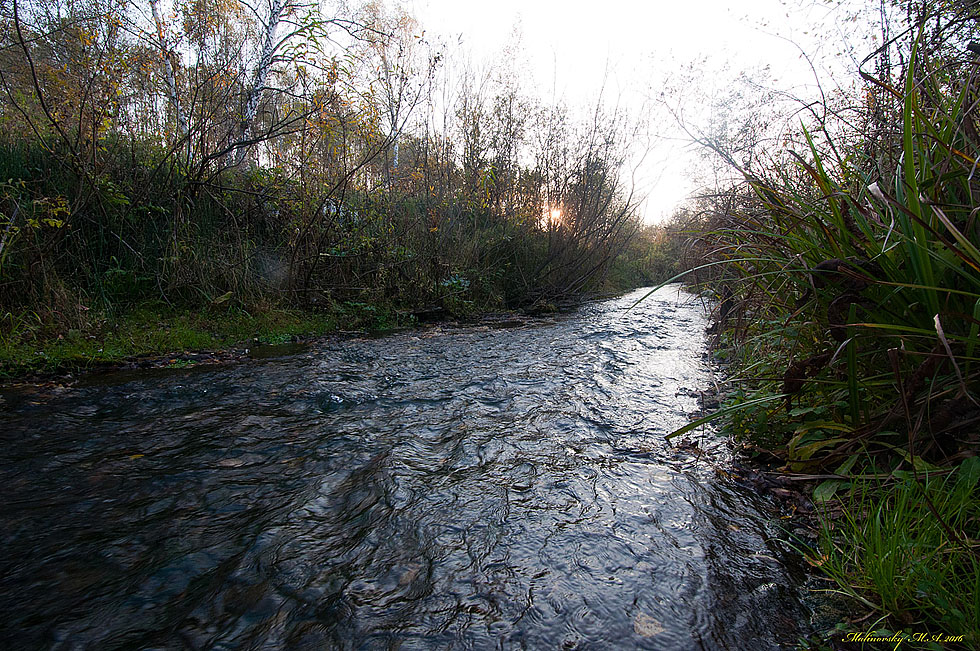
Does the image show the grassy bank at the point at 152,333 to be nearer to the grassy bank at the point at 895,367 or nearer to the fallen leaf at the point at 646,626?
the fallen leaf at the point at 646,626

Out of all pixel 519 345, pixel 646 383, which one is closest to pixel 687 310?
pixel 519 345

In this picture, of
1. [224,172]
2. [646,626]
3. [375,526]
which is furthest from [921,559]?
[224,172]

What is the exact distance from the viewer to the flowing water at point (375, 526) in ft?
A: 4.30

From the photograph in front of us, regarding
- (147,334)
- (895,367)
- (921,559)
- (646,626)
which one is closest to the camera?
(921,559)

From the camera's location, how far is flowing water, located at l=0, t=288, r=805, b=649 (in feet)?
4.30

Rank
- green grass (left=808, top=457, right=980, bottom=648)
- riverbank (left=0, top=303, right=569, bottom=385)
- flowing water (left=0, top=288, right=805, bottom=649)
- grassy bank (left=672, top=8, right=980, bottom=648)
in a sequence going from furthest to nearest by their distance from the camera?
riverbank (left=0, top=303, right=569, bottom=385) → flowing water (left=0, top=288, right=805, bottom=649) → grassy bank (left=672, top=8, right=980, bottom=648) → green grass (left=808, top=457, right=980, bottom=648)

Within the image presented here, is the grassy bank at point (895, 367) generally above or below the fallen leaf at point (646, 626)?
above

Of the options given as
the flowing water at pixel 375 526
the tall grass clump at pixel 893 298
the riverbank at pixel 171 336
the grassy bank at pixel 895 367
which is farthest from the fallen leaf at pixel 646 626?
the riverbank at pixel 171 336

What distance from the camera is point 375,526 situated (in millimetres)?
1786

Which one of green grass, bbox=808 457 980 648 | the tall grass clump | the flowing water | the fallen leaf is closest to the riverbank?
the flowing water

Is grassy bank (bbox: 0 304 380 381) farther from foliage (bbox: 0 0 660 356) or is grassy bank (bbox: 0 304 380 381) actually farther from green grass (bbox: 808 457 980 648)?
green grass (bbox: 808 457 980 648)

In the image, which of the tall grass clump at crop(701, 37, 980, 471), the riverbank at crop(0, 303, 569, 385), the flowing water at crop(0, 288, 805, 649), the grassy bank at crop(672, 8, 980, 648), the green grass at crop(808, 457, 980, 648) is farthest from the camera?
the riverbank at crop(0, 303, 569, 385)

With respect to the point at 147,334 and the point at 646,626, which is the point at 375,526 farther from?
the point at 147,334

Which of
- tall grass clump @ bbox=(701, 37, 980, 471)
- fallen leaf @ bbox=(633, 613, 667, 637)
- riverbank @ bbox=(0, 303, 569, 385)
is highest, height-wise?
tall grass clump @ bbox=(701, 37, 980, 471)
